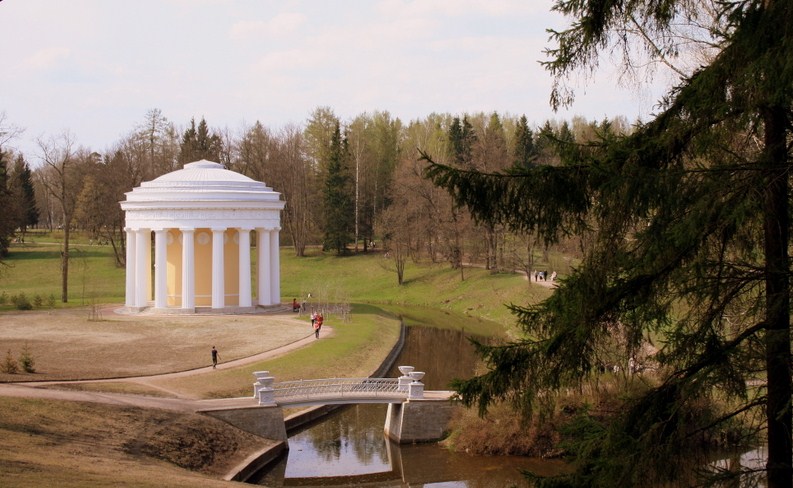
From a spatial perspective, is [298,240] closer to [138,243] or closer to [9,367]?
[138,243]

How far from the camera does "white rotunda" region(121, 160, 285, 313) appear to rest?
1876 inches

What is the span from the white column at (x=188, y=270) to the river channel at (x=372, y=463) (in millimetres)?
20595

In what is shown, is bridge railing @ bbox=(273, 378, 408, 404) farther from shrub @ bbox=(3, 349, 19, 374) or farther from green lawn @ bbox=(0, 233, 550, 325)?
green lawn @ bbox=(0, 233, 550, 325)

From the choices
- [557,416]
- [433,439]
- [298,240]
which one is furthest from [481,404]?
[298,240]

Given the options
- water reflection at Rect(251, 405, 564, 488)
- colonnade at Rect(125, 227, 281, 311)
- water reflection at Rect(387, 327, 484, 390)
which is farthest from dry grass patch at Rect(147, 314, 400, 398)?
colonnade at Rect(125, 227, 281, 311)

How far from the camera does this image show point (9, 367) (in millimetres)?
28047

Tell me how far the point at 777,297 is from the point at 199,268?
145 ft

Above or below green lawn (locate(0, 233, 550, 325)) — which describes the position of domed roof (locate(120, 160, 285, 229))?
above

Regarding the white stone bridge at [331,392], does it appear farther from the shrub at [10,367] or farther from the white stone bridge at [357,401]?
the shrub at [10,367]

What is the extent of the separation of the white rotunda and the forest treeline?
1359cm

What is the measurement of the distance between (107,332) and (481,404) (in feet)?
114

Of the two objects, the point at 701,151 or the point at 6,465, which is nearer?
the point at 701,151

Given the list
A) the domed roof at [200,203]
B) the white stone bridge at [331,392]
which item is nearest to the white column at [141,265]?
the domed roof at [200,203]

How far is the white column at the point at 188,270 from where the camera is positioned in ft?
156
